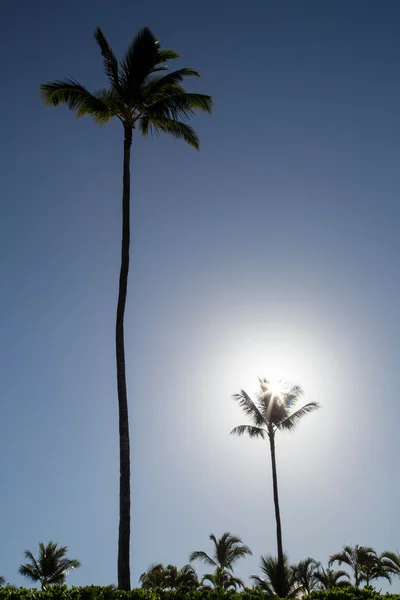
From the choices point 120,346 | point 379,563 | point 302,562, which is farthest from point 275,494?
point 120,346

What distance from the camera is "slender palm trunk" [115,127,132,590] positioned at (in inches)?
498

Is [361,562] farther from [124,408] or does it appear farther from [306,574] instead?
[124,408]

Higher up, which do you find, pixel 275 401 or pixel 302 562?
pixel 275 401

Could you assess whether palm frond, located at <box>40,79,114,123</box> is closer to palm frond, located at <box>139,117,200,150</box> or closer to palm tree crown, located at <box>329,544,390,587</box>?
palm frond, located at <box>139,117,200,150</box>

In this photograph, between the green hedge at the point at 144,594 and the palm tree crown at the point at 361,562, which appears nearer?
the green hedge at the point at 144,594

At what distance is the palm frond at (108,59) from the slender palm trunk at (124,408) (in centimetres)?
171

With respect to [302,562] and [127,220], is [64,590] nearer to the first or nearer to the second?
[127,220]

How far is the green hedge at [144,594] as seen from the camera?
9688 millimetres

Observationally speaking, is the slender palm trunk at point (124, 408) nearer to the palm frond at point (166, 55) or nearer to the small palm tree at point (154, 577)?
the palm frond at point (166, 55)

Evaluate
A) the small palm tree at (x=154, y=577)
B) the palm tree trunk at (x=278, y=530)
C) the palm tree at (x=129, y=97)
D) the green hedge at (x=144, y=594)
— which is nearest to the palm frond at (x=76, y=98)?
the palm tree at (x=129, y=97)

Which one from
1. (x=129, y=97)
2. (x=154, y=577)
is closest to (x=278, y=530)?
(x=154, y=577)

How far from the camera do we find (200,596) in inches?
412

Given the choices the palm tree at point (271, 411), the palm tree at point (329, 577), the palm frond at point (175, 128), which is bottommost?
the palm tree at point (329, 577)

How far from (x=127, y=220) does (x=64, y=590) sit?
11408 millimetres
